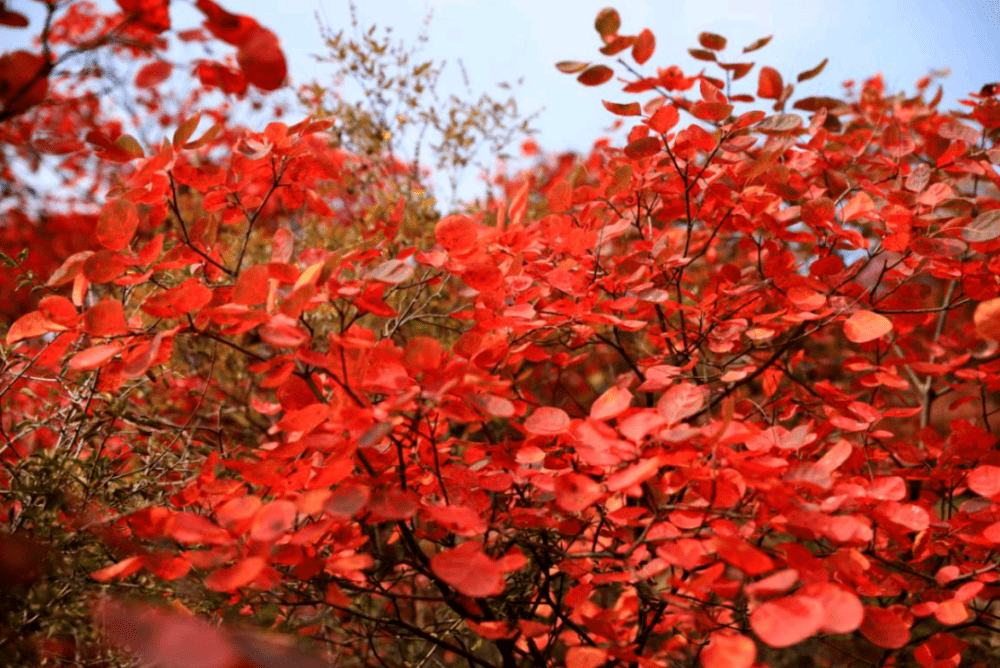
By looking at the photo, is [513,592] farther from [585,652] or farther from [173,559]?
[173,559]

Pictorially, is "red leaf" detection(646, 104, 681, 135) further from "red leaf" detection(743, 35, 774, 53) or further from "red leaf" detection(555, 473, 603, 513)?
"red leaf" detection(555, 473, 603, 513)

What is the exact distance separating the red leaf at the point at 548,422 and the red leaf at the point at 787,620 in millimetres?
451

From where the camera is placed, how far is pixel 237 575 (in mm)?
1034

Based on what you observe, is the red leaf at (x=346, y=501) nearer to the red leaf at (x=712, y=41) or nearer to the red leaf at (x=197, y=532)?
the red leaf at (x=197, y=532)

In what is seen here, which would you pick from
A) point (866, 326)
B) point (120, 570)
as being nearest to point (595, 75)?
point (866, 326)

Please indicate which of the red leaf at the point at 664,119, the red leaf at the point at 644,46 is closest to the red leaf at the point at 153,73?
the red leaf at the point at 664,119

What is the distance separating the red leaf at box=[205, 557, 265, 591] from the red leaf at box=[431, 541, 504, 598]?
0.89 ft

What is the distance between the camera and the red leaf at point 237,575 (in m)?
1.02

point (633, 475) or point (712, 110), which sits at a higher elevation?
point (712, 110)

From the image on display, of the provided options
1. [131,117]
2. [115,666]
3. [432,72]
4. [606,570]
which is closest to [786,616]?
[606,570]

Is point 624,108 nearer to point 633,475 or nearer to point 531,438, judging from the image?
point 531,438

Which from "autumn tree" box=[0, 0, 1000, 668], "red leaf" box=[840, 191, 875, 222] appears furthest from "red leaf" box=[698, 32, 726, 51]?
"red leaf" box=[840, 191, 875, 222]

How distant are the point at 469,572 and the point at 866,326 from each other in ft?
3.25

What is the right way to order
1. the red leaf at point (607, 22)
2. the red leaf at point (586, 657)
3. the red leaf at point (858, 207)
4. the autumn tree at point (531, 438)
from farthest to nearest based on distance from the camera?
the red leaf at point (607, 22) → the red leaf at point (858, 207) → the red leaf at point (586, 657) → the autumn tree at point (531, 438)
